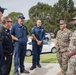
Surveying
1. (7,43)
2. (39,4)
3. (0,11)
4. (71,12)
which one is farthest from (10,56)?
(39,4)

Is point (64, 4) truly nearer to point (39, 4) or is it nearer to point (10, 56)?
point (39, 4)

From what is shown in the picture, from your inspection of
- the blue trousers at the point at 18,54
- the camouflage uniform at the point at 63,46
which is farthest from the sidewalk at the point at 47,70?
the camouflage uniform at the point at 63,46

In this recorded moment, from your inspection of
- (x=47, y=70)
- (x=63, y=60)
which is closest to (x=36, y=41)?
(x=47, y=70)

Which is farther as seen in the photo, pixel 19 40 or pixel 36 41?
pixel 36 41

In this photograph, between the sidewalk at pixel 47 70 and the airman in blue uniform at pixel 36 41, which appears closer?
the sidewalk at pixel 47 70

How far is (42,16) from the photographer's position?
69312 mm

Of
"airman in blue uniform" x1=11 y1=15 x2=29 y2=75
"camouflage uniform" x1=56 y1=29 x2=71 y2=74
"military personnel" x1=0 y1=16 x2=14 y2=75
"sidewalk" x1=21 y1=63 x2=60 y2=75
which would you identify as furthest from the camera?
"sidewalk" x1=21 y1=63 x2=60 y2=75

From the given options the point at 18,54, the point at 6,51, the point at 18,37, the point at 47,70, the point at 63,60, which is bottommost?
the point at 47,70

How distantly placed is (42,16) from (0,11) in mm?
63929

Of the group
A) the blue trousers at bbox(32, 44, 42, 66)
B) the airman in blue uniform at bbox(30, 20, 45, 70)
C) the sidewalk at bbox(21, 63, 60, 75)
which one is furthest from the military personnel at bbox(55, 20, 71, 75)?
the blue trousers at bbox(32, 44, 42, 66)

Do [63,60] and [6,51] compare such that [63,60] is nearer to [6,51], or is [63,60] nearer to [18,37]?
[18,37]

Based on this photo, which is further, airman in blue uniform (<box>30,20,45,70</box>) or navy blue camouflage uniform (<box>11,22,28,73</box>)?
airman in blue uniform (<box>30,20,45,70</box>)

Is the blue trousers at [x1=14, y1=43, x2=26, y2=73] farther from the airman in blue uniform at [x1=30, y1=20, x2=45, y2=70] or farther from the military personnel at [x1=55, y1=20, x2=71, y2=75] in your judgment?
the military personnel at [x1=55, y1=20, x2=71, y2=75]

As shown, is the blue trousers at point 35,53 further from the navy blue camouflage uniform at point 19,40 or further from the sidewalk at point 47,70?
the navy blue camouflage uniform at point 19,40
